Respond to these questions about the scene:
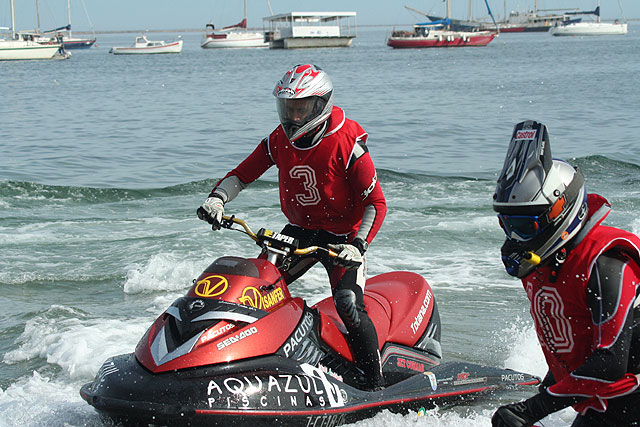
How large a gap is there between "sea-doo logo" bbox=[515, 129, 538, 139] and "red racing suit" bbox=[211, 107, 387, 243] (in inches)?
72.7

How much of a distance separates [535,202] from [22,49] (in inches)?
3055

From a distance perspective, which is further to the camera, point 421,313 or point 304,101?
point 421,313

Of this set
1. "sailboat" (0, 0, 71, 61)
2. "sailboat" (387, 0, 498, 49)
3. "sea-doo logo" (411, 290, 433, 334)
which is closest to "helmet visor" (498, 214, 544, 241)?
"sea-doo logo" (411, 290, 433, 334)

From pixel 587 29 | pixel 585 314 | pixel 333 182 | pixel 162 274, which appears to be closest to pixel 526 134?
pixel 585 314

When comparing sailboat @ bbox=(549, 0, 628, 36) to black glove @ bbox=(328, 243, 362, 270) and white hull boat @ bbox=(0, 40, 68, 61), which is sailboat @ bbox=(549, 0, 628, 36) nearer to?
white hull boat @ bbox=(0, 40, 68, 61)

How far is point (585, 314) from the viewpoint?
290cm

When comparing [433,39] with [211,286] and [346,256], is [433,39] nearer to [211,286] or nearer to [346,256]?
[346,256]

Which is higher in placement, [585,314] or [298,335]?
[585,314]

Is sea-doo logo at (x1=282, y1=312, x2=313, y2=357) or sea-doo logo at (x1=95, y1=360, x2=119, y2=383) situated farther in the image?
sea-doo logo at (x1=282, y1=312, x2=313, y2=357)

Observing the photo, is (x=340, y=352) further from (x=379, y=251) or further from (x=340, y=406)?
(x=379, y=251)

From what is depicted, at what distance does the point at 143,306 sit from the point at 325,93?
3.82 meters

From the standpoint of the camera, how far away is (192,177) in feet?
51.4

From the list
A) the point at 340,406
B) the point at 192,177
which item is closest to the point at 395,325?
the point at 340,406

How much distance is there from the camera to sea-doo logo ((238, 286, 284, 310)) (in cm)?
418
